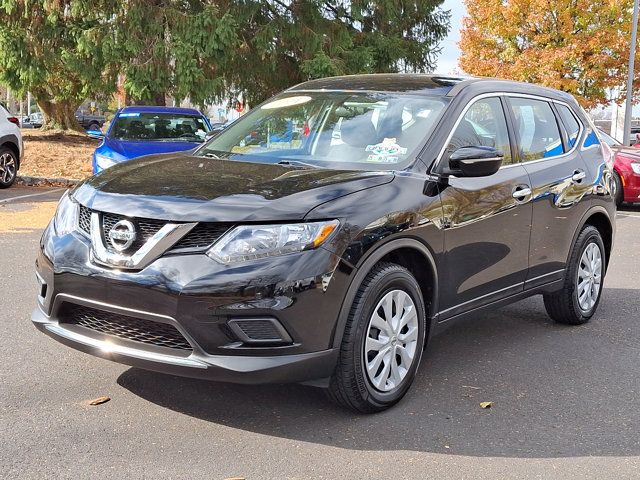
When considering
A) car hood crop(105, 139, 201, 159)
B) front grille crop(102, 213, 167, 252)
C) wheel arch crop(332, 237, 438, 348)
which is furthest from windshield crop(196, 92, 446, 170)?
car hood crop(105, 139, 201, 159)

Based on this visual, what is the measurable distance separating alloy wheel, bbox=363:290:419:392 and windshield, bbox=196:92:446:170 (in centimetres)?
78

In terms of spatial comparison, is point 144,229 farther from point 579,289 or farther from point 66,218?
point 579,289

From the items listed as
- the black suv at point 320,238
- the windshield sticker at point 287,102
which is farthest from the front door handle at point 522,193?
the windshield sticker at point 287,102

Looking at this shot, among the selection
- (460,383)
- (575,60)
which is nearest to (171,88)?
(575,60)

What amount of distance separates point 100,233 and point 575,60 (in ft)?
78.5

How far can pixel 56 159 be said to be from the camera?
1830 centimetres

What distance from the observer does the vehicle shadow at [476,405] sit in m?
3.79

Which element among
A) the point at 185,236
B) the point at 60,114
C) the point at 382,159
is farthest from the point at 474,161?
the point at 60,114

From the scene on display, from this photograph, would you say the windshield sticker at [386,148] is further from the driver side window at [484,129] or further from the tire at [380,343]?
the tire at [380,343]

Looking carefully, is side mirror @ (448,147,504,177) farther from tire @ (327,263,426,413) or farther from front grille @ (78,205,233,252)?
front grille @ (78,205,233,252)

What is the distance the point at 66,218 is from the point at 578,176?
11.8 feet

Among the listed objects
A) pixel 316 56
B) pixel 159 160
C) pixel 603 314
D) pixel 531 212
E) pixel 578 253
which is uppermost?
pixel 316 56

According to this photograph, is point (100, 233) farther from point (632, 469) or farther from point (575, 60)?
point (575, 60)

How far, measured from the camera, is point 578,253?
5.78m
